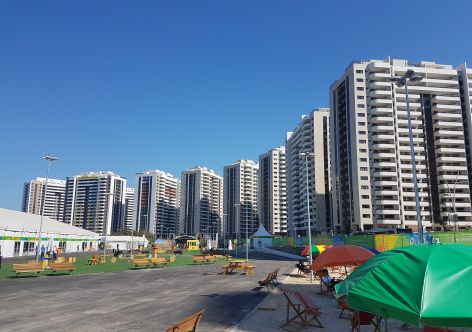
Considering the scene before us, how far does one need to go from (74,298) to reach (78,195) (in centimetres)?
15846

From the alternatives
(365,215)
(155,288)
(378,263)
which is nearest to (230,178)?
(365,215)

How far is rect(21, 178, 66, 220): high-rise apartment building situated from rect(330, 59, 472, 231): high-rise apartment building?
11400 cm

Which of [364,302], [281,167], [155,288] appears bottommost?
[155,288]

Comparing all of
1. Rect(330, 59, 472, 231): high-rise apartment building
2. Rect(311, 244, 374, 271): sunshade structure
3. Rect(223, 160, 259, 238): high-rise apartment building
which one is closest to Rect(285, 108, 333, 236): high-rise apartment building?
Rect(330, 59, 472, 231): high-rise apartment building

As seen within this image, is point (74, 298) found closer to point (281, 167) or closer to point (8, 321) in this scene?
point (8, 321)

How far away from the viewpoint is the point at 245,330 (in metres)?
10.1

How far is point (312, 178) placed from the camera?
130250mm

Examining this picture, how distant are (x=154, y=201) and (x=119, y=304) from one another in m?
166

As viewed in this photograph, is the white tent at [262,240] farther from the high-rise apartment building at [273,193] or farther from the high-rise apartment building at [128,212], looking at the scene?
the high-rise apartment building at [128,212]

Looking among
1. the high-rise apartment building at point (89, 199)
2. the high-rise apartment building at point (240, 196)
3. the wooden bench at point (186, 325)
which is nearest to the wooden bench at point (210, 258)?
the wooden bench at point (186, 325)

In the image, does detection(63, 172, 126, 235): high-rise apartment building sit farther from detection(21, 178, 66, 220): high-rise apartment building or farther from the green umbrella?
the green umbrella

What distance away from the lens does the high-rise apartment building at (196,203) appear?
7259 inches

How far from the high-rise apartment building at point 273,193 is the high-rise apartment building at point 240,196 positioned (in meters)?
7.61

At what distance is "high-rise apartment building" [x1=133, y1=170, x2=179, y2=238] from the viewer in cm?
17462
